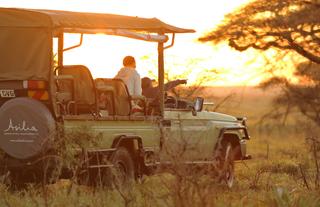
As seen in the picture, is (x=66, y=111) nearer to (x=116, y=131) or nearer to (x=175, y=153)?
(x=116, y=131)

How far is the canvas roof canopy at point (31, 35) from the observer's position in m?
13.1

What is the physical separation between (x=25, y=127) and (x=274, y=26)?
65.2 ft

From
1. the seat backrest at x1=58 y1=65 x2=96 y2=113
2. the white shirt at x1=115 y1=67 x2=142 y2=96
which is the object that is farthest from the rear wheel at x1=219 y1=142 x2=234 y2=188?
the seat backrest at x1=58 y1=65 x2=96 y2=113

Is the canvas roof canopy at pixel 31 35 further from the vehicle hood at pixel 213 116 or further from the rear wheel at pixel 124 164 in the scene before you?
the vehicle hood at pixel 213 116

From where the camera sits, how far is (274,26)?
105 ft

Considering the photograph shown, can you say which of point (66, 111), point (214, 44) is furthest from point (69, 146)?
point (214, 44)

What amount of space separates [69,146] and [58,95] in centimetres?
80

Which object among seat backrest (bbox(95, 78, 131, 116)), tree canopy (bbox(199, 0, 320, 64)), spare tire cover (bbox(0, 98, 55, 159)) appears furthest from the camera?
tree canopy (bbox(199, 0, 320, 64))

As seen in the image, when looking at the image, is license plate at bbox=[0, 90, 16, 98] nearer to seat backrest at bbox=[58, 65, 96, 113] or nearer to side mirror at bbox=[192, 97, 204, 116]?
seat backrest at bbox=[58, 65, 96, 113]

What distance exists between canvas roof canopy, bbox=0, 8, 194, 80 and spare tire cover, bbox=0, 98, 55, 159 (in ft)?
1.46

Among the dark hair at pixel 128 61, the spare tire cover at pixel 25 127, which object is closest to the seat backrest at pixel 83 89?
the spare tire cover at pixel 25 127

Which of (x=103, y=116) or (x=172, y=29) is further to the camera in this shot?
(x=172, y=29)

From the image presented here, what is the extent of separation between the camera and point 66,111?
13.3 m

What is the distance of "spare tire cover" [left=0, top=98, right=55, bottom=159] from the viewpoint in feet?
41.4
